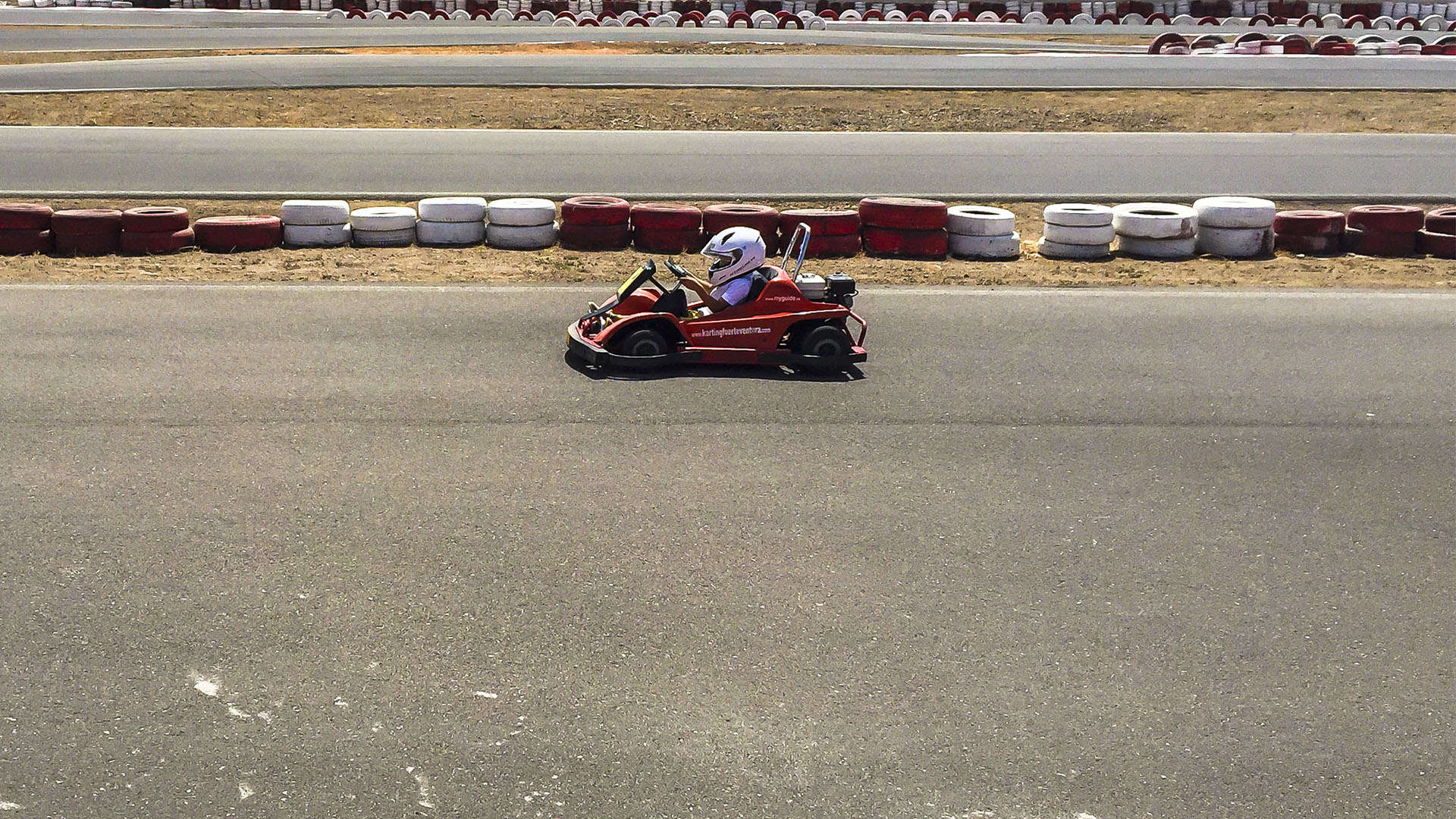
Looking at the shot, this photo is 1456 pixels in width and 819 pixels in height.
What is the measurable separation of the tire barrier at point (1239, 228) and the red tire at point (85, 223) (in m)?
9.14

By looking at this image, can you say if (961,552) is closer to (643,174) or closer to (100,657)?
(100,657)

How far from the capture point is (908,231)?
11656mm

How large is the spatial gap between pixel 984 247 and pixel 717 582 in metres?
7.19

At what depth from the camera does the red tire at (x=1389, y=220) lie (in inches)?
471

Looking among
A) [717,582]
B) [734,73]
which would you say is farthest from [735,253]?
[734,73]

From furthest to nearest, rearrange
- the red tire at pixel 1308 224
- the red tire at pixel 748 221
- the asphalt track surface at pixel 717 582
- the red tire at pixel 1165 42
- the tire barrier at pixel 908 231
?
the red tire at pixel 1165 42 → the red tire at pixel 1308 224 → the tire barrier at pixel 908 231 → the red tire at pixel 748 221 → the asphalt track surface at pixel 717 582

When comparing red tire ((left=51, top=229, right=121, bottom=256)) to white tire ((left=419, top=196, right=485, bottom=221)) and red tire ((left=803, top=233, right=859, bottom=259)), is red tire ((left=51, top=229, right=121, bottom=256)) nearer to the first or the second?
white tire ((left=419, top=196, right=485, bottom=221))

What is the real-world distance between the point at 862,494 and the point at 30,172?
10615 mm

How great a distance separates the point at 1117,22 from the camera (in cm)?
3809

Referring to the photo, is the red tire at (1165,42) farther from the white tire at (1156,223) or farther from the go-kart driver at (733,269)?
the go-kart driver at (733,269)

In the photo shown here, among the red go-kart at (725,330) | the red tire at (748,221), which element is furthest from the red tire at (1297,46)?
the red go-kart at (725,330)

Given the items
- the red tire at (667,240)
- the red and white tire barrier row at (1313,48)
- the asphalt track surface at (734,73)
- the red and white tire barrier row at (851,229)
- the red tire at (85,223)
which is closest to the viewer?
the red tire at (85,223)

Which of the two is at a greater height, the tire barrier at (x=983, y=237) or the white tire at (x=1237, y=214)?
the white tire at (x=1237, y=214)

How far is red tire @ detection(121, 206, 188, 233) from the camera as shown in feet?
36.6
